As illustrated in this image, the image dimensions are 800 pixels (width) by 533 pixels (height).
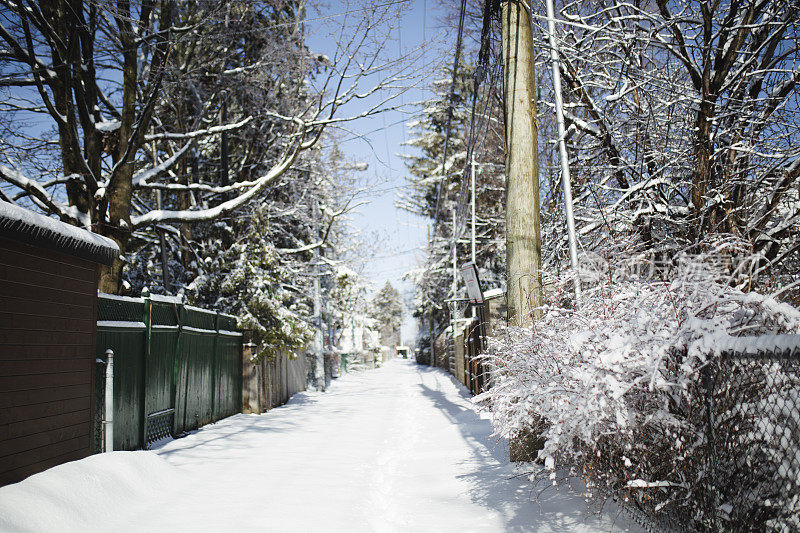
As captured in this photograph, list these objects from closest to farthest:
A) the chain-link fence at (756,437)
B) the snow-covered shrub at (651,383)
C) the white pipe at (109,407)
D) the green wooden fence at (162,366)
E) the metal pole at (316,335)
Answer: the chain-link fence at (756,437) → the snow-covered shrub at (651,383) → the white pipe at (109,407) → the green wooden fence at (162,366) → the metal pole at (316,335)

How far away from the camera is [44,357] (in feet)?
15.9

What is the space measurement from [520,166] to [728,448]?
400 cm

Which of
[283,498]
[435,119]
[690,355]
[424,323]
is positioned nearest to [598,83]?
[690,355]

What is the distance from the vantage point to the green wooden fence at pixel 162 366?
6.87m

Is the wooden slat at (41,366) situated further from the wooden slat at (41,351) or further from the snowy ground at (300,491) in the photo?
the snowy ground at (300,491)

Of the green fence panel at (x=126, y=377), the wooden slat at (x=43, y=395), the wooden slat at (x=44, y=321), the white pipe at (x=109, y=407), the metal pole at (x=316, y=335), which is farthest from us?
the metal pole at (x=316, y=335)

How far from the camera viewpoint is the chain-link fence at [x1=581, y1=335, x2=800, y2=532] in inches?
111

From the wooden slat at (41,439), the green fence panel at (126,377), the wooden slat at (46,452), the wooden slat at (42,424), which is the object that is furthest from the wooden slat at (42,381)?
the green fence panel at (126,377)

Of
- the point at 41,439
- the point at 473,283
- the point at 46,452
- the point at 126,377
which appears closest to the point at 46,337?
the point at 41,439

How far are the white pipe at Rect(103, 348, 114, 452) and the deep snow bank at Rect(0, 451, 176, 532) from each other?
677 millimetres

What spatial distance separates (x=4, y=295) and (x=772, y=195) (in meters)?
8.30

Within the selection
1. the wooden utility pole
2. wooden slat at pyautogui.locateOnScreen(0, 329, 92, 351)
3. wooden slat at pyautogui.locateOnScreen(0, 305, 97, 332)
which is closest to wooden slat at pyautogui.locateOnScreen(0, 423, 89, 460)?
wooden slat at pyautogui.locateOnScreen(0, 329, 92, 351)

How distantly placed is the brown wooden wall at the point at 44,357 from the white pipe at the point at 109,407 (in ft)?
2.05

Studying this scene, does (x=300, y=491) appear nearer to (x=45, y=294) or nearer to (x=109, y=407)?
(x=109, y=407)
